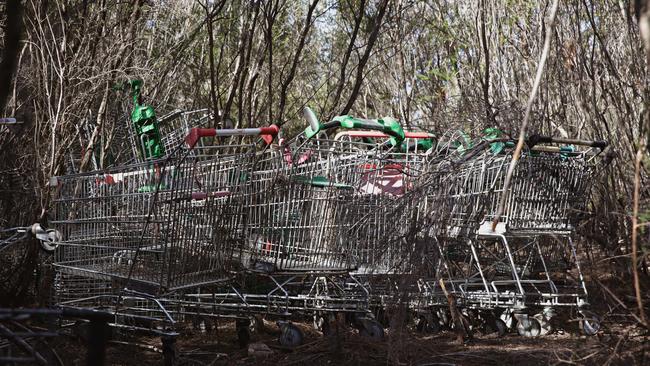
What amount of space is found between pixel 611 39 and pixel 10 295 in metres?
5.51

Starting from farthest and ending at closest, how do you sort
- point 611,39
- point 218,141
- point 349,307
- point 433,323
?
point 218,141 → point 611,39 → point 433,323 → point 349,307

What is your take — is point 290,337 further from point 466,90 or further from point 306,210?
point 466,90

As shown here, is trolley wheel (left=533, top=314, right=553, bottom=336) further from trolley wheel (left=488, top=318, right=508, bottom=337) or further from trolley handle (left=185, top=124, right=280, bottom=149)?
trolley handle (left=185, top=124, right=280, bottom=149)

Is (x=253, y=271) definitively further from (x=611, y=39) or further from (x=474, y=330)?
(x=611, y=39)

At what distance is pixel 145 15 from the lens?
30.2 ft

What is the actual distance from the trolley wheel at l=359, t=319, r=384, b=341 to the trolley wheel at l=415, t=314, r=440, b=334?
67 centimetres

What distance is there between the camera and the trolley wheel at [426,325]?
7403 millimetres

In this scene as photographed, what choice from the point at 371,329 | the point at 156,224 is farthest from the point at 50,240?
the point at 371,329

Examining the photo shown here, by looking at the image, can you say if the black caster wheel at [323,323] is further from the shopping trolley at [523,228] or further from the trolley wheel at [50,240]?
the trolley wheel at [50,240]

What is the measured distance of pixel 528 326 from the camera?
728cm

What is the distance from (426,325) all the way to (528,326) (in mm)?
904

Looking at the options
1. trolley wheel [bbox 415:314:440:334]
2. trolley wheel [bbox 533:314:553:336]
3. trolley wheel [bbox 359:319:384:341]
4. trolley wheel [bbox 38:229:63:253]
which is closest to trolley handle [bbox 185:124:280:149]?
trolley wheel [bbox 38:229:63:253]

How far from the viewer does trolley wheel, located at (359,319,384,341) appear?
6.71 meters

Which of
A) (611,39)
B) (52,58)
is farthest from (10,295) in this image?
(611,39)
